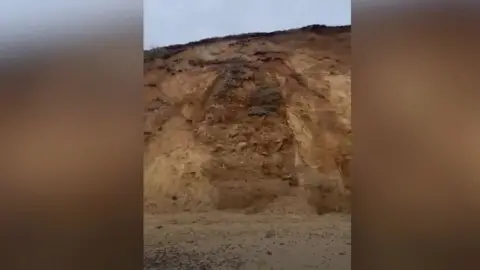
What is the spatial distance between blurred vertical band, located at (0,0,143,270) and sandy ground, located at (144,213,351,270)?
11 centimetres

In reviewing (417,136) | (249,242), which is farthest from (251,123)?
(417,136)

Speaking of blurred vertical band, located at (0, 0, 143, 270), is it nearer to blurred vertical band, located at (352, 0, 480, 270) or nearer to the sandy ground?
A: the sandy ground

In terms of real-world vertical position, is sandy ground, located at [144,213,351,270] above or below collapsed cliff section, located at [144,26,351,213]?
below

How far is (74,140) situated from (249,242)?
77 centimetres

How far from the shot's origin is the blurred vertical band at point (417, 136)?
193cm

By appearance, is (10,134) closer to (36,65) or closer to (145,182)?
(36,65)

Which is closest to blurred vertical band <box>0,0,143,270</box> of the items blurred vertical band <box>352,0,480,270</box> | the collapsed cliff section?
the collapsed cliff section

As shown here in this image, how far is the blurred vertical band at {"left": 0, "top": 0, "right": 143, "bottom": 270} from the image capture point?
1998 mm

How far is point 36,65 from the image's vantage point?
6.77 ft

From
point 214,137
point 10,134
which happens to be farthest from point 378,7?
point 10,134

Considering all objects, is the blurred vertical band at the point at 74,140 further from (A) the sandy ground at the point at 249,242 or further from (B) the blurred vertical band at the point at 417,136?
(B) the blurred vertical band at the point at 417,136

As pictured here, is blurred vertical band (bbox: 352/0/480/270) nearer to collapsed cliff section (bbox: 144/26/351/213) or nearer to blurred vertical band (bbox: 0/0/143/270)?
collapsed cliff section (bbox: 144/26/351/213)

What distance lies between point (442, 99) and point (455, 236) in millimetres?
503

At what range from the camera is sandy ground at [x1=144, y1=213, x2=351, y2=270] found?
194cm
